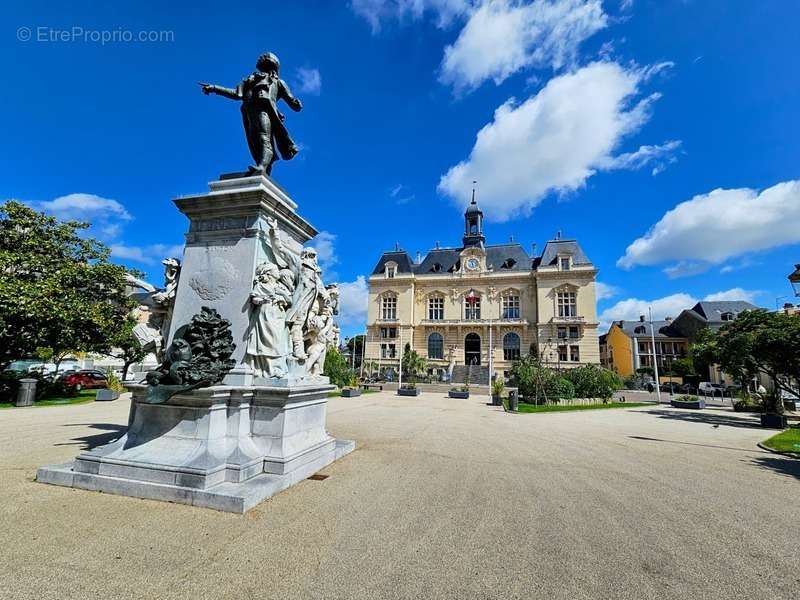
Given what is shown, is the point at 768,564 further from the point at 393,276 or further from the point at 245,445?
the point at 393,276

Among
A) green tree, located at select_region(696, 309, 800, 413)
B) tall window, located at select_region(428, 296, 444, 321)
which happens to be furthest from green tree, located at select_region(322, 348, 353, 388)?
tall window, located at select_region(428, 296, 444, 321)

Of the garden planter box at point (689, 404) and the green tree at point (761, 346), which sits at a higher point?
the green tree at point (761, 346)

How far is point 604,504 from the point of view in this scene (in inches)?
189

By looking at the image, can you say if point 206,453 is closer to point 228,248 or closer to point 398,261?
point 228,248

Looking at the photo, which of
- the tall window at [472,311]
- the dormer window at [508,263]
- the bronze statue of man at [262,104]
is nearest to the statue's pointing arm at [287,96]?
the bronze statue of man at [262,104]

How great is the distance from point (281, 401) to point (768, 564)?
216 inches

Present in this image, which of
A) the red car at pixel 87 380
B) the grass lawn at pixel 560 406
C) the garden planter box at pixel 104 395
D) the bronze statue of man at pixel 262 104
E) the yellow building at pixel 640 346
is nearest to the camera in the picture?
the bronze statue of man at pixel 262 104

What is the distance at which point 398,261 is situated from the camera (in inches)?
2306

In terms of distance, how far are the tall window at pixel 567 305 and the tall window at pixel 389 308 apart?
75.4 ft

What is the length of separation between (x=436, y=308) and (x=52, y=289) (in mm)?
44620

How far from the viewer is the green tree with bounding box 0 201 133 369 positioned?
548 inches

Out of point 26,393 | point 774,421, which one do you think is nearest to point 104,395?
point 26,393

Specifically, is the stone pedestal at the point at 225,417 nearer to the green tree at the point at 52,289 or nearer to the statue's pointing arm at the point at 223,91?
the statue's pointing arm at the point at 223,91

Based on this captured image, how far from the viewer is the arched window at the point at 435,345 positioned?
5275cm
